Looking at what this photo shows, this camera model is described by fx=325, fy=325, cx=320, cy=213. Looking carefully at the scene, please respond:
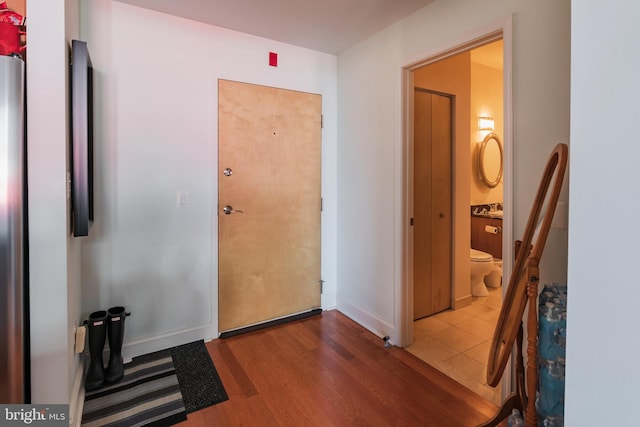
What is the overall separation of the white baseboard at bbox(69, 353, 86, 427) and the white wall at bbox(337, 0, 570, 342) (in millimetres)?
2019

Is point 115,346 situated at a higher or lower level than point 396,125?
lower

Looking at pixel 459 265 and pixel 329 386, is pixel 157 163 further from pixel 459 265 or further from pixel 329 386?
pixel 459 265

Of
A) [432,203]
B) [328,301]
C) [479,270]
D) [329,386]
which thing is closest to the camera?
[329,386]

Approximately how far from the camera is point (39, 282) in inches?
57.2

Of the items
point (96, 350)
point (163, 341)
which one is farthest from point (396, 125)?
point (96, 350)

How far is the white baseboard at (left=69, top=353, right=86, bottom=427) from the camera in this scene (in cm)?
161

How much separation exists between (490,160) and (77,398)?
15.0 ft

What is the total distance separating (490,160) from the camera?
4164 millimetres

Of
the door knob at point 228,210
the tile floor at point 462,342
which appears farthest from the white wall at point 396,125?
the door knob at point 228,210

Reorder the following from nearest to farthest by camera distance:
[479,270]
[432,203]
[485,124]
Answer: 1. [432,203]
2. [479,270]
3. [485,124]

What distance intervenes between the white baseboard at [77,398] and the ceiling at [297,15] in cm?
235

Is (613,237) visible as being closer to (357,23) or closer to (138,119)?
(357,23)

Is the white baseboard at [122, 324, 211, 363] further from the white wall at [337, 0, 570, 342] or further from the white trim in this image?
the white wall at [337, 0, 570, 342]

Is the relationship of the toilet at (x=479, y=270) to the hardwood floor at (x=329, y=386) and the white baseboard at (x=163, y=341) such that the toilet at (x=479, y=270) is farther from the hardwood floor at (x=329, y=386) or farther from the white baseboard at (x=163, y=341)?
the white baseboard at (x=163, y=341)
